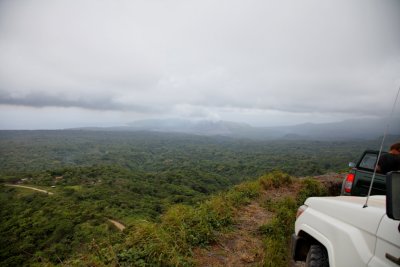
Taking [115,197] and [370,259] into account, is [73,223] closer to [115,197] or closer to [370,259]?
[115,197]

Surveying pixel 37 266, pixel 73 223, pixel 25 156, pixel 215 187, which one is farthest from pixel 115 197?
pixel 25 156

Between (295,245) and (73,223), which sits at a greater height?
(295,245)

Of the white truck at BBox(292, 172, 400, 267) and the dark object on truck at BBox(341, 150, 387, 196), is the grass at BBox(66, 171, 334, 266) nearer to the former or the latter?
the white truck at BBox(292, 172, 400, 267)

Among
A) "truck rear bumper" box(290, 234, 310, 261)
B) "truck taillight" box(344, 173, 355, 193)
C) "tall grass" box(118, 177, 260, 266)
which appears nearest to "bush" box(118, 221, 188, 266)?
"tall grass" box(118, 177, 260, 266)

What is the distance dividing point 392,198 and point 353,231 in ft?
1.90

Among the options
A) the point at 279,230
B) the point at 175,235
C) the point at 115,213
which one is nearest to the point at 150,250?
the point at 175,235

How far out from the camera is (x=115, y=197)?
144 ft

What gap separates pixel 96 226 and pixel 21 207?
17859 mm

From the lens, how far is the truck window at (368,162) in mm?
4449

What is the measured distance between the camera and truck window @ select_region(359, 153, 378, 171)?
445cm

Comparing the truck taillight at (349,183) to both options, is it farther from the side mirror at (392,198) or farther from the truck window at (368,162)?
the side mirror at (392,198)

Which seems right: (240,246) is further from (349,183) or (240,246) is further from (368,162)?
(368,162)

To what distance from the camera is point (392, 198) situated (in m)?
1.33

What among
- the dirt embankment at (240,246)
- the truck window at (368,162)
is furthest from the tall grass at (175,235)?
the truck window at (368,162)
